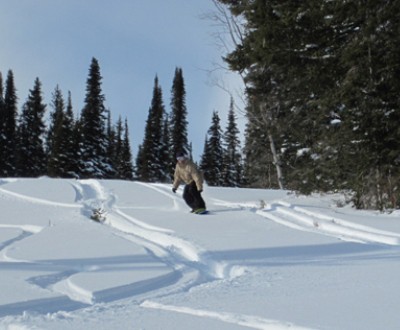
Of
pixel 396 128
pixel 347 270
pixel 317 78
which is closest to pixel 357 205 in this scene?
pixel 396 128

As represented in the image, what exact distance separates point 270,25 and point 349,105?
2758 millimetres

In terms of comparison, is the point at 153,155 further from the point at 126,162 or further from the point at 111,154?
the point at 111,154

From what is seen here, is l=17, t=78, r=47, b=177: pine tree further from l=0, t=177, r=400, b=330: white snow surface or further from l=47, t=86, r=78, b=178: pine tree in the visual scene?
l=0, t=177, r=400, b=330: white snow surface

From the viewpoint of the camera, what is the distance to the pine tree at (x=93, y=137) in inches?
1842

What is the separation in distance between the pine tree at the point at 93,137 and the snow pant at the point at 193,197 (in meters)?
37.5

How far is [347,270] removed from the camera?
4504mm

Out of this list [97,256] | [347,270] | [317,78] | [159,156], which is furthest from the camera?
[159,156]

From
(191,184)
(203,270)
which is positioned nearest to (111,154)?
(191,184)

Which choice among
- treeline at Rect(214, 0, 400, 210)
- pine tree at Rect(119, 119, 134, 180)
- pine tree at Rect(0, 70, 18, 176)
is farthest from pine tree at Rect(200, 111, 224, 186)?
treeline at Rect(214, 0, 400, 210)

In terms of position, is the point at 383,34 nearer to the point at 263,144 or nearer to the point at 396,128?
the point at 396,128

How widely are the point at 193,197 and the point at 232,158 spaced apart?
157 feet

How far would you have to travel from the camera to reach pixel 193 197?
10.4 meters

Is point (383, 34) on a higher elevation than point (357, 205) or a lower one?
higher

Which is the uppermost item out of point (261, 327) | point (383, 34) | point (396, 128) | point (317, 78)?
point (383, 34)
